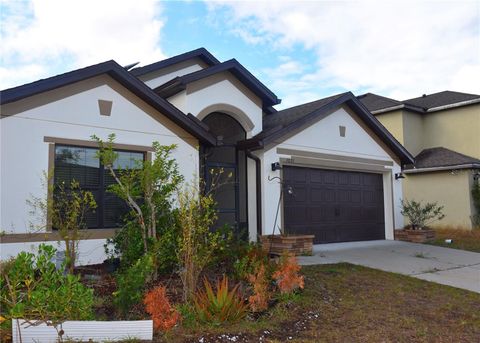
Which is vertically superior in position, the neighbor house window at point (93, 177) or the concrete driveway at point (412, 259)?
the neighbor house window at point (93, 177)

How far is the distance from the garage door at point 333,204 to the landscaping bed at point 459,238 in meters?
2.17

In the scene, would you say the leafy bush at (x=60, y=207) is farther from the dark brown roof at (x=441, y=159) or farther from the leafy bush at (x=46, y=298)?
the dark brown roof at (x=441, y=159)

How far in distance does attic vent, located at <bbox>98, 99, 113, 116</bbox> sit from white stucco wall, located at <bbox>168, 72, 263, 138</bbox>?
7.34 feet

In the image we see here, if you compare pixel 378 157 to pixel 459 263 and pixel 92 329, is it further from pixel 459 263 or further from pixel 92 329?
pixel 92 329

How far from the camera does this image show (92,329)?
15.4ft

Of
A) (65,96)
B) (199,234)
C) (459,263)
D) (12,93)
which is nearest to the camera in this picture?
(199,234)

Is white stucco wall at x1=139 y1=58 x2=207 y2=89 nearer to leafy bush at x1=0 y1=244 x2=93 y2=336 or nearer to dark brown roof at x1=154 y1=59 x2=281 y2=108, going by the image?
dark brown roof at x1=154 y1=59 x2=281 y2=108

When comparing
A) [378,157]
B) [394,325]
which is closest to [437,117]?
[378,157]

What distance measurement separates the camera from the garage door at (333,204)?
511 inches

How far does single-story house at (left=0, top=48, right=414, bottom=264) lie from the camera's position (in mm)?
8633

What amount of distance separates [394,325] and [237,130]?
8.33 metres

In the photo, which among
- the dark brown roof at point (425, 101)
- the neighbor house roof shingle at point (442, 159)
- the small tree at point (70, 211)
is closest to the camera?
the small tree at point (70, 211)

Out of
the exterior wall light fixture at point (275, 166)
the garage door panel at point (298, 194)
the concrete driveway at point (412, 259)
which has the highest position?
the exterior wall light fixture at point (275, 166)

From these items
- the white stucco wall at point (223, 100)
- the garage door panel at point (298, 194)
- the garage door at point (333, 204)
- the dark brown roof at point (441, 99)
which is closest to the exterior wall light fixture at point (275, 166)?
the garage door at point (333, 204)
